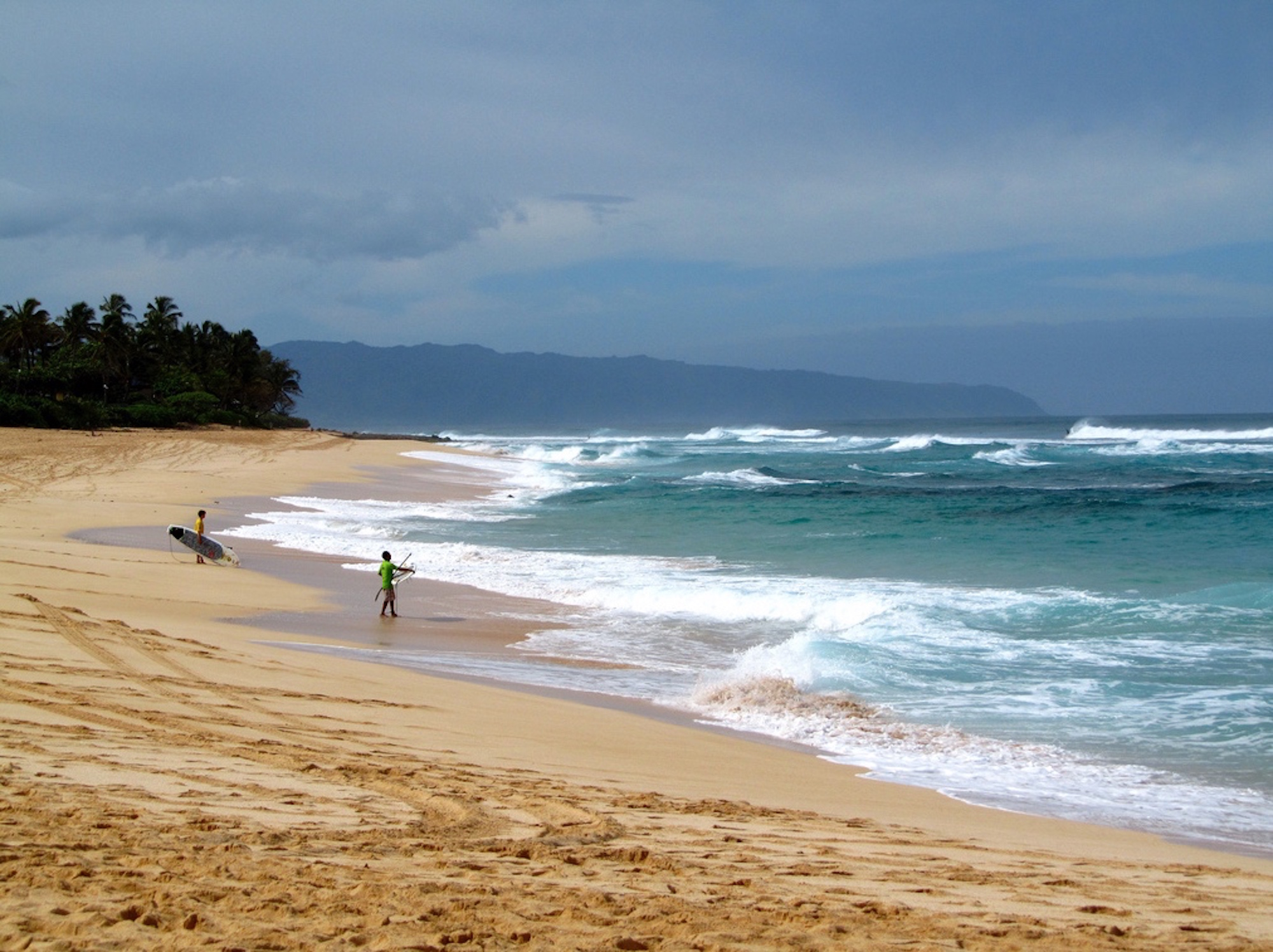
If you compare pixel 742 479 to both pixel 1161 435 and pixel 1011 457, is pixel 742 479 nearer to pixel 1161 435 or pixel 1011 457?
pixel 1011 457

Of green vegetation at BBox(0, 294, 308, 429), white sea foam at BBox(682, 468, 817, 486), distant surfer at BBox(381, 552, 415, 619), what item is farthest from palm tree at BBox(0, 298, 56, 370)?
distant surfer at BBox(381, 552, 415, 619)

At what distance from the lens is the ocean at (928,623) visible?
25.5ft

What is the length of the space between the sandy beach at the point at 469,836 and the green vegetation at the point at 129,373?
164 ft

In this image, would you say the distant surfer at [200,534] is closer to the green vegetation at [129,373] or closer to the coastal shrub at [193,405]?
the green vegetation at [129,373]

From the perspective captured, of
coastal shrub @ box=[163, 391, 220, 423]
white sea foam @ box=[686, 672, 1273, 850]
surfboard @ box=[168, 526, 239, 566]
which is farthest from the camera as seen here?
coastal shrub @ box=[163, 391, 220, 423]

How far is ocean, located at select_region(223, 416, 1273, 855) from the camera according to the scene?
776cm

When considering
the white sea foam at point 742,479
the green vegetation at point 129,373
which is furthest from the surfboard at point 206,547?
the green vegetation at point 129,373

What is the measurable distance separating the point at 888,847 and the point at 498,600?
33.4 feet

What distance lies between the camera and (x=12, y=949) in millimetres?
3062

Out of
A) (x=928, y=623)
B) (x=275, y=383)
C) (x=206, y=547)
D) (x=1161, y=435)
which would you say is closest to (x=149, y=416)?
(x=275, y=383)

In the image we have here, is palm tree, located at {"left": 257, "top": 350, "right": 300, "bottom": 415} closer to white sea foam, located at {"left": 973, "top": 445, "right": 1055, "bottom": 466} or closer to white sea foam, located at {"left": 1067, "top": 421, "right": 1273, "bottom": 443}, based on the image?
white sea foam, located at {"left": 973, "top": 445, "right": 1055, "bottom": 466}

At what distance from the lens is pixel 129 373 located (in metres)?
65.2

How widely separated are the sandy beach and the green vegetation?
50127 millimetres

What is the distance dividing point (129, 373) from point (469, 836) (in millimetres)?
68881
